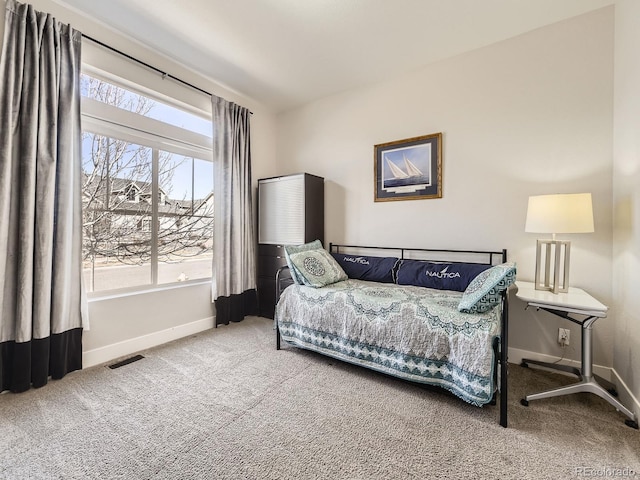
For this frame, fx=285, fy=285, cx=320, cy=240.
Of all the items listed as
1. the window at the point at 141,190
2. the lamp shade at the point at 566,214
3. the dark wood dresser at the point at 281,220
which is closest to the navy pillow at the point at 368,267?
the dark wood dresser at the point at 281,220

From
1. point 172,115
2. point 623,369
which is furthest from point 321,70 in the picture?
point 623,369

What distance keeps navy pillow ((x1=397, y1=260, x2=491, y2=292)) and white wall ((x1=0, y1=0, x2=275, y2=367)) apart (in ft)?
6.95

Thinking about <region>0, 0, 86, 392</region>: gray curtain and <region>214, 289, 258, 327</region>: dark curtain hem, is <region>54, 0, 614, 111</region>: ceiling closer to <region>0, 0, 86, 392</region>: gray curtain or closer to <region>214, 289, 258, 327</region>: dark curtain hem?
<region>0, 0, 86, 392</region>: gray curtain

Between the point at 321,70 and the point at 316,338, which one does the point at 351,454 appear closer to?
the point at 316,338

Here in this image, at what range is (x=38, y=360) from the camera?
1909 millimetres

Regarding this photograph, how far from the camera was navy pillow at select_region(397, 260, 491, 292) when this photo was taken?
2.37 metres

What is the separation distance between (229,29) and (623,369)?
3.74 m

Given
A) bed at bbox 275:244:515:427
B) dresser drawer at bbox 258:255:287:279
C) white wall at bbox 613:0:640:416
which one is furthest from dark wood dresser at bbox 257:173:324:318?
white wall at bbox 613:0:640:416

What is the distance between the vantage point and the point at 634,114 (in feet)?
5.64

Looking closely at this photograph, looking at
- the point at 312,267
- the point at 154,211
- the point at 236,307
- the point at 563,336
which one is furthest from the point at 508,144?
the point at 154,211

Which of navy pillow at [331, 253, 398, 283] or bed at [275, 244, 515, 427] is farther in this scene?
navy pillow at [331, 253, 398, 283]

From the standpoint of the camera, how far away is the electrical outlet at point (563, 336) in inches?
87.0
